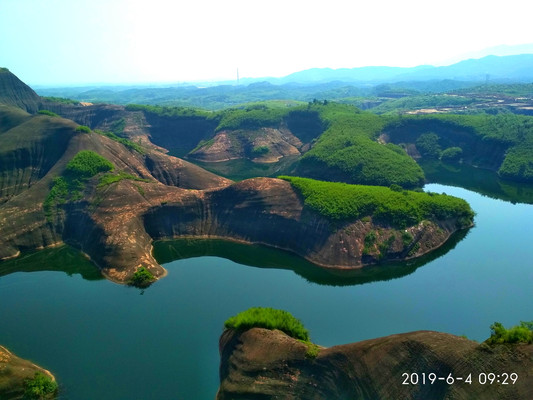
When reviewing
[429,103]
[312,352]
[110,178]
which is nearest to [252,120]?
[110,178]

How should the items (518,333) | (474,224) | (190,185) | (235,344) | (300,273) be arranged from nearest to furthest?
1. (518,333)
2. (235,344)
3. (300,273)
4. (474,224)
5. (190,185)

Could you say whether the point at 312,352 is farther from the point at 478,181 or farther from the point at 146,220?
the point at 478,181

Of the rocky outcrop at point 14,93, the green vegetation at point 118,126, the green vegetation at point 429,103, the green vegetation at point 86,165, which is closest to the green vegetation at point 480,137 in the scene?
the green vegetation at point 429,103

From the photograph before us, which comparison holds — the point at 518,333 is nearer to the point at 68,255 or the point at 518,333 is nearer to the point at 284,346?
the point at 284,346

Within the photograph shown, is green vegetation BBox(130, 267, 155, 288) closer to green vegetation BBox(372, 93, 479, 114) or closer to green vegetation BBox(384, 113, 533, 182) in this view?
green vegetation BBox(384, 113, 533, 182)

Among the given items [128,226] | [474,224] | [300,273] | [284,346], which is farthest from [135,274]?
[474,224]

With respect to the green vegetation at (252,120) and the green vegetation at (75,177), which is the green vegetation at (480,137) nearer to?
the green vegetation at (252,120)

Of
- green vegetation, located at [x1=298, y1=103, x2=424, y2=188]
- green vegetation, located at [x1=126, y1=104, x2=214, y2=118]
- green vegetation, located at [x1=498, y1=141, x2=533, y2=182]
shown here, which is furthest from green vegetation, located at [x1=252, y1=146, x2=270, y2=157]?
green vegetation, located at [x1=498, y1=141, x2=533, y2=182]
